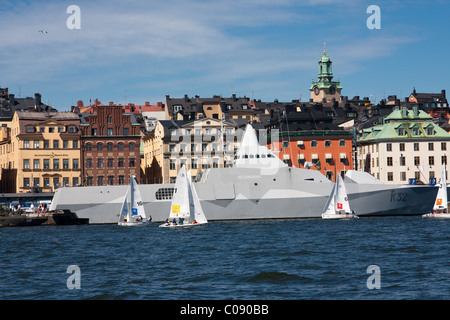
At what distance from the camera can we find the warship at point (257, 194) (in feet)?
221

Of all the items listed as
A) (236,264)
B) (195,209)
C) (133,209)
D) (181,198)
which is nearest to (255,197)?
(195,209)

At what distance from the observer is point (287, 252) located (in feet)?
118

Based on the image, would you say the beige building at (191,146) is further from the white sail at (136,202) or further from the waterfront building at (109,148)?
the white sail at (136,202)

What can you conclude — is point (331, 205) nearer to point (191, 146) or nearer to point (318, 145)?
point (318, 145)

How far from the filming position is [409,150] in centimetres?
9431

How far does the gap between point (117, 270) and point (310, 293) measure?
10.3 metres

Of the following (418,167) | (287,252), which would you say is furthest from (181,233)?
(418,167)

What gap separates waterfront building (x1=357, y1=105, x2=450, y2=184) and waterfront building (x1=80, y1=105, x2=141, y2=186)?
3259cm

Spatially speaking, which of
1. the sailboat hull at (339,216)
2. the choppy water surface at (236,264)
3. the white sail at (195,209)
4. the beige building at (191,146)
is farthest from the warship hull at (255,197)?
the beige building at (191,146)

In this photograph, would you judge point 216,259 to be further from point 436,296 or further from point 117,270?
point 436,296

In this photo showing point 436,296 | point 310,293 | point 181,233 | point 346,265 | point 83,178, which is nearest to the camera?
point 436,296

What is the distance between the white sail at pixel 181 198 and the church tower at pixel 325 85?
362ft

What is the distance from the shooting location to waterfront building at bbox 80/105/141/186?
95125 millimetres

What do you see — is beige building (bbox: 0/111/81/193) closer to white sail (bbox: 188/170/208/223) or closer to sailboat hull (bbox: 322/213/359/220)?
white sail (bbox: 188/170/208/223)
